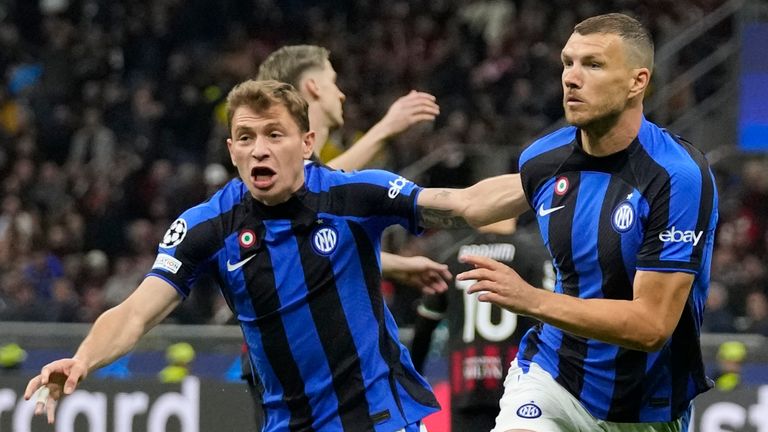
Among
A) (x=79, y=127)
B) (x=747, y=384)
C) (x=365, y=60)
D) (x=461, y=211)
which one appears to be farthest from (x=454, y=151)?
(x=461, y=211)

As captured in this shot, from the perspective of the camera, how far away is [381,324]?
5.25 m

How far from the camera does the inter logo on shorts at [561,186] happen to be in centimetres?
527

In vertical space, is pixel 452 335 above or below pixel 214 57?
below

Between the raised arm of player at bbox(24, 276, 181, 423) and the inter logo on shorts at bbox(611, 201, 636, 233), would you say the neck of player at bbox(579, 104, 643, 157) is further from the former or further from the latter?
the raised arm of player at bbox(24, 276, 181, 423)

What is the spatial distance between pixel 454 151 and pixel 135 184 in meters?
3.47

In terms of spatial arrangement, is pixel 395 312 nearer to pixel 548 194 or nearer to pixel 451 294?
pixel 451 294

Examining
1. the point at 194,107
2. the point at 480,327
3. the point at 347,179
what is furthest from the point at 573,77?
the point at 194,107

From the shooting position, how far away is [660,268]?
4.91 metres

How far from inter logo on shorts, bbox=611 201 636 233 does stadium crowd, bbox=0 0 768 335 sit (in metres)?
7.76

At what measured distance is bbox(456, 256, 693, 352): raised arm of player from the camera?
4562 millimetres

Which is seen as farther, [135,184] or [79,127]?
[79,127]

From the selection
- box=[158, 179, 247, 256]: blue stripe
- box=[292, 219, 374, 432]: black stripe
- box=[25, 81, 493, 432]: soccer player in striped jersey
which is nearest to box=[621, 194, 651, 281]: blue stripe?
box=[25, 81, 493, 432]: soccer player in striped jersey

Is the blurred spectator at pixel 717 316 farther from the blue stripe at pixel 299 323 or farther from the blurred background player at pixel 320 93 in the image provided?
the blue stripe at pixel 299 323

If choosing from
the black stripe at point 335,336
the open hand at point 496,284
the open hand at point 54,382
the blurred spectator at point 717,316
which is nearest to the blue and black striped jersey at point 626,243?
the open hand at point 496,284
